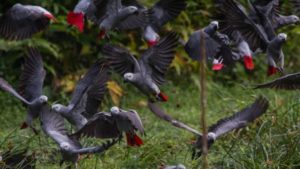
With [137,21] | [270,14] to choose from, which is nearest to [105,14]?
[137,21]

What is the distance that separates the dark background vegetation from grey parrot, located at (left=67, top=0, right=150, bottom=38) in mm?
893

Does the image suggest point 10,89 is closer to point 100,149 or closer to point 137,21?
point 100,149

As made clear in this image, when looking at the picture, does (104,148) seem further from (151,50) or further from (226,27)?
(226,27)

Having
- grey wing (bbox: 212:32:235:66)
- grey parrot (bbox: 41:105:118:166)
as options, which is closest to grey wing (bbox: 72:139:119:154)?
grey parrot (bbox: 41:105:118:166)

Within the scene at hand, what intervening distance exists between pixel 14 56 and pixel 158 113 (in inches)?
122

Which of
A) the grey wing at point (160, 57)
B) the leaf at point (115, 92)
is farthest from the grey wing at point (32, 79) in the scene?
the leaf at point (115, 92)

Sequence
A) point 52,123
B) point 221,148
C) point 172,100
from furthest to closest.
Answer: point 172,100 < point 221,148 < point 52,123

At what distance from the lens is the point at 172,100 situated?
6641 millimetres

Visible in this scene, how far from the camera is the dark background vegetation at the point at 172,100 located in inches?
158

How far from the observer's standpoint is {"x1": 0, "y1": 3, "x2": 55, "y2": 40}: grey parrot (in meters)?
3.39

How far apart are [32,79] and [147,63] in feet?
1.97

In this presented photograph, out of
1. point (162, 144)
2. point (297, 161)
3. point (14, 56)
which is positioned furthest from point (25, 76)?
point (14, 56)

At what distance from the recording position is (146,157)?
4.00 meters

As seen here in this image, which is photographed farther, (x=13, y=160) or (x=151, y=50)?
(x=13, y=160)
